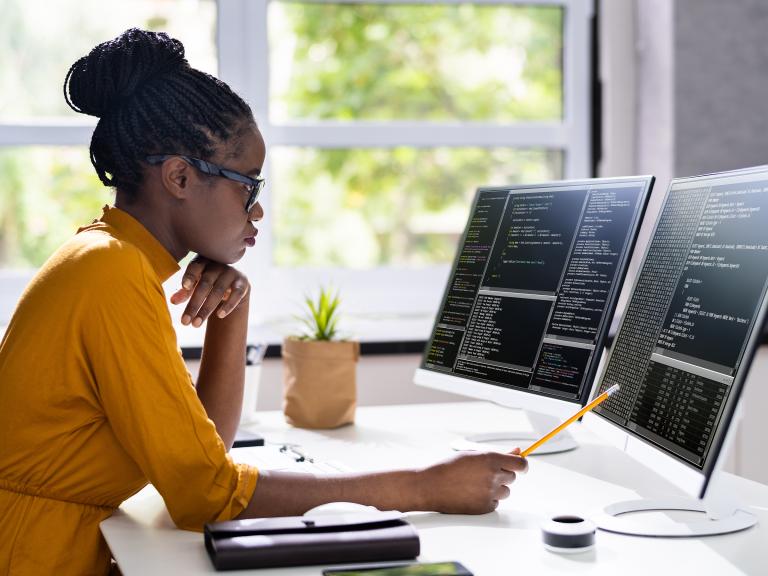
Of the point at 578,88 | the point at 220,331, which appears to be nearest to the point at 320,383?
the point at 220,331

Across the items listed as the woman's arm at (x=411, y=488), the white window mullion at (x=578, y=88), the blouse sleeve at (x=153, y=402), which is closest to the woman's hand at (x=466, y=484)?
the woman's arm at (x=411, y=488)

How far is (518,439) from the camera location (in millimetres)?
1736

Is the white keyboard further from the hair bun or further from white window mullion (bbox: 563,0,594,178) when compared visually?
white window mullion (bbox: 563,0,594,178)

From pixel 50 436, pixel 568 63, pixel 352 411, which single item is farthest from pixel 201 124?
pixel 568 63

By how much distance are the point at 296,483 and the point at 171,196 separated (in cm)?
43

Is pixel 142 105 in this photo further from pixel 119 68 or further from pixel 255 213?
pixel 255 213

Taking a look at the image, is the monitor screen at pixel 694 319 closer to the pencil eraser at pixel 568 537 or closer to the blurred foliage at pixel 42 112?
the pencil eraser at pixel 568 537

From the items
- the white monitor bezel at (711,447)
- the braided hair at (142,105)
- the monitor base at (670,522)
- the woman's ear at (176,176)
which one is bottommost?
the monitor base at (670,522)

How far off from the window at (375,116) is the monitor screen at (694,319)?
4.42ft

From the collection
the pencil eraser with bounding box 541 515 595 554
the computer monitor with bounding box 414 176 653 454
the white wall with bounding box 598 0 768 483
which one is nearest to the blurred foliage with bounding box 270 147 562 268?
the white wall with bounding box 598 0 768 483

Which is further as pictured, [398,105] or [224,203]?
[398,105]

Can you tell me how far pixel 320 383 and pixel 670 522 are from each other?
835mm

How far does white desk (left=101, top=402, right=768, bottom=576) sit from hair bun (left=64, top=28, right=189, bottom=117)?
56cm

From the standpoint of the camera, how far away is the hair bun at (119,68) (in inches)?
52.6
